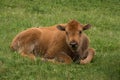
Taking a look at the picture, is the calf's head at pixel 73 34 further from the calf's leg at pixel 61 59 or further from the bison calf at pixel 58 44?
the calf's leg at pixel 61 59

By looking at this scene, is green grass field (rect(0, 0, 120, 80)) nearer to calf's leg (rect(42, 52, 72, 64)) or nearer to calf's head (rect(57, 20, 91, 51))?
calf's leg (rect(42, 52, 72, 64))

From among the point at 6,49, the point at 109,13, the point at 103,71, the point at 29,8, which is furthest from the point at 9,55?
the point at 109,13

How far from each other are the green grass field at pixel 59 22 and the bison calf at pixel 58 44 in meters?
0.32

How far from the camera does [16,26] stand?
15953 millimetres

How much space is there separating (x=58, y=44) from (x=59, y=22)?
610 centimetres

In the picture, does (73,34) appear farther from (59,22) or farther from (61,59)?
(59,22)

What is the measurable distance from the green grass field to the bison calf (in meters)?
0.32

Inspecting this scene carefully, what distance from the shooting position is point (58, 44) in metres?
11.6

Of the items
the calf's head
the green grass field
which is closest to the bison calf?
the calf's head

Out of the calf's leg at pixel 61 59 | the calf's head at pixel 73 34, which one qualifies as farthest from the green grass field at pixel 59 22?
the calf's head at pixel 73 34

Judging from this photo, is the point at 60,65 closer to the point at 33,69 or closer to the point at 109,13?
the point at 33,69

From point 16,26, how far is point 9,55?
15.3ft

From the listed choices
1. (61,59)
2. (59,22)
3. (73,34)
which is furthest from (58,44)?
(59,22)

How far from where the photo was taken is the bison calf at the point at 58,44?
11102 mm
